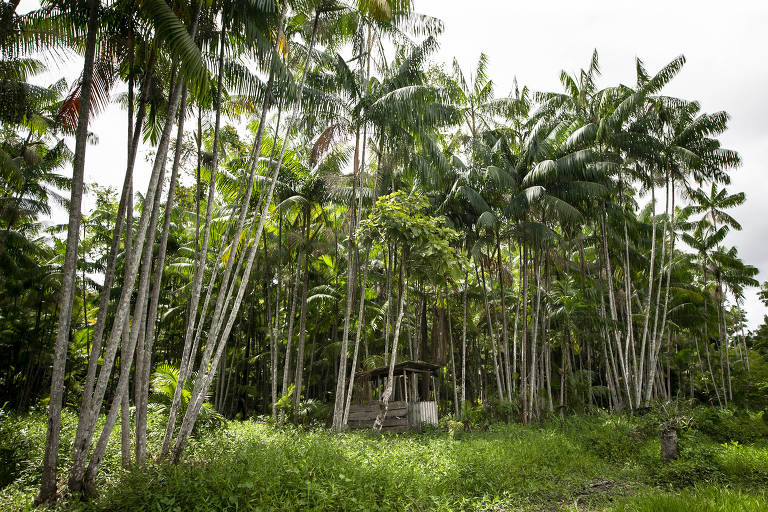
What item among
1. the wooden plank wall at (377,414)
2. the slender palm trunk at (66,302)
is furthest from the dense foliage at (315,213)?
the wooden plank wall at (377,414)

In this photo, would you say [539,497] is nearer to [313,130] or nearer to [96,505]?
[96,505]

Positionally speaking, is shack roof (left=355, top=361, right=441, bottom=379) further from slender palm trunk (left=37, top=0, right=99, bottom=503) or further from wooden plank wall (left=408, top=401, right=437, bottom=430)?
slender palm trunk (left=37, top=0, right=99, bottom=503)

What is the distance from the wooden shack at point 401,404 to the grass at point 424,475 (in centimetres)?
172

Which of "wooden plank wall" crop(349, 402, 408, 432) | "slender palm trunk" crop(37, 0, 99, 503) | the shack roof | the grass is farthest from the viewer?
the shack roof

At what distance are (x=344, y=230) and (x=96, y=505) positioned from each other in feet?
42.9

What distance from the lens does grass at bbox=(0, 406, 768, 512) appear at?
5.36m

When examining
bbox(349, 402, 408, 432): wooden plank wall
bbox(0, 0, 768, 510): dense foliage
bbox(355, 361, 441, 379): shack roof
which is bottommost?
bbox(349, 402, 408, 432): wooden plank wall

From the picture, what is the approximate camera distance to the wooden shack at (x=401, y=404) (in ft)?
44.5

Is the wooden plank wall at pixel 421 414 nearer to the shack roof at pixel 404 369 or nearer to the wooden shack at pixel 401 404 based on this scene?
the wooden shack at pixel 401 404

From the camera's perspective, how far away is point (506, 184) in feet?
51.3

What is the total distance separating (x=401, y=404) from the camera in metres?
13.6

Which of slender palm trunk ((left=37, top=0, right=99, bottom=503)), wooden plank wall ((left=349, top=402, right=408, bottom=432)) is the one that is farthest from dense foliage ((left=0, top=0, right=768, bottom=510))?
wooden plank wall ((left=349, top=402, right=408, bottom=432))

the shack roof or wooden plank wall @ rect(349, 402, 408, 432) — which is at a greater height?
the shack roof

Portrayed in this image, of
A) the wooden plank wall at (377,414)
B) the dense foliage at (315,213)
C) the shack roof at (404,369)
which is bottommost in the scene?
the wooden plank wall at (377,414)
